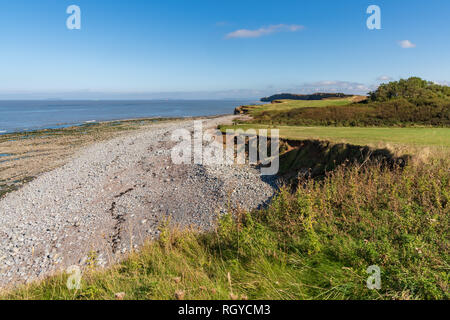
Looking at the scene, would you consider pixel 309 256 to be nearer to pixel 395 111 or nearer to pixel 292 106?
pixel 395 111

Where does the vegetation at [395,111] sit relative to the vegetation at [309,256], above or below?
Result: above

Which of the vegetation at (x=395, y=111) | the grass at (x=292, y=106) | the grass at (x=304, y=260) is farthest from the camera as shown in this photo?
the grass at (x=292, y=106)

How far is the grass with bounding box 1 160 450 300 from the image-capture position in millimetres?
2877

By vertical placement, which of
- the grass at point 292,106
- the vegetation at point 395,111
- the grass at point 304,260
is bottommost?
the grass at point 304,260

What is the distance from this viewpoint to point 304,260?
3.73 meters

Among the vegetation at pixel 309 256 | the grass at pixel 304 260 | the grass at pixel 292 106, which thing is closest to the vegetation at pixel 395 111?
the grass at pixel 292 106

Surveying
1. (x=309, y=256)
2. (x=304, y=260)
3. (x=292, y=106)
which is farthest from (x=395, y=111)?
(x=292, y=106)

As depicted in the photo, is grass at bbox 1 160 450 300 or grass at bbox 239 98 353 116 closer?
grass at bbox 1 160 450 300

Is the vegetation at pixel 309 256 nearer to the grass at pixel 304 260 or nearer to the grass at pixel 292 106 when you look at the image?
the grass at pixel 304 260

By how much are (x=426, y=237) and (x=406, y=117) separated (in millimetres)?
27293

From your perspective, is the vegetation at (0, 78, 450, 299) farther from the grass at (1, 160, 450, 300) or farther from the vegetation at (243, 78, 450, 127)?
the vegetation at (243, 78, 450, 127)

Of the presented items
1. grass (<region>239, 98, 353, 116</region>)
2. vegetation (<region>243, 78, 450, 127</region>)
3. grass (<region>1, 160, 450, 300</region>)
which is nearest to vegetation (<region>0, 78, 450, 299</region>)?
grass (<region>1, 160, 450, 300</region>)

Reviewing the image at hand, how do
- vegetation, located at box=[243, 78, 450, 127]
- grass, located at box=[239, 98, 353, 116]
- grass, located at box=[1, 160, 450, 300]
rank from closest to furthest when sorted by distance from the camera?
grass, located at box=[1, 160, 450, 300], vegetation, located at box=[243, 78, 450, 127], grass, located at box=[239, 98, 353, 116]

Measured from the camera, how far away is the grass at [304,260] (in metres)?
2.88
